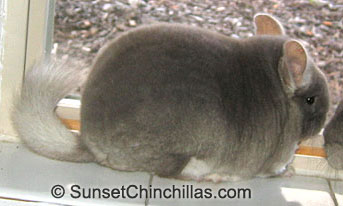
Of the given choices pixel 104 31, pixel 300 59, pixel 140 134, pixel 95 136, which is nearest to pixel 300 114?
pixel 300 59

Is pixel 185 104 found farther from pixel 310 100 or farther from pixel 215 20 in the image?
pixel 215 20

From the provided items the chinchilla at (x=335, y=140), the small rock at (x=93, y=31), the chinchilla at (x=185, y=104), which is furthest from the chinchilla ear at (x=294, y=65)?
the small rock at (x=93, y=31)

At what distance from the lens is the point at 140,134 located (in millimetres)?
1666

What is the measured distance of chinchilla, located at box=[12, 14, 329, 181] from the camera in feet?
5.38

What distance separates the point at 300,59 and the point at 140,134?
1.88 feet

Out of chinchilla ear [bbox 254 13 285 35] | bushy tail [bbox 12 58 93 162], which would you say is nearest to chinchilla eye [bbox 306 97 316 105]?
chinchilla ear [bbox 254 13 285 35]

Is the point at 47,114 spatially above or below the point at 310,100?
below

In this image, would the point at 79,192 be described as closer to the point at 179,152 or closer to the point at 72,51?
the point at 179,152

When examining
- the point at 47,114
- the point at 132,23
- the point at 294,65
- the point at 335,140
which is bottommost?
the point at 47,114

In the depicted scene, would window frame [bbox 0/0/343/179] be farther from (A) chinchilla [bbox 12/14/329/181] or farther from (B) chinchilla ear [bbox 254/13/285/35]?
(B) chinchilla ear [bbox 254/13/285/35]

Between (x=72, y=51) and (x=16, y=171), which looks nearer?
(x=16, y=171)

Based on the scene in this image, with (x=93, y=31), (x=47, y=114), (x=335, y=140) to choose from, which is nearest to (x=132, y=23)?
(x=93, y=31)

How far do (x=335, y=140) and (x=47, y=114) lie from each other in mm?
1048

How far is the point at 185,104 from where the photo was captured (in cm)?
164
